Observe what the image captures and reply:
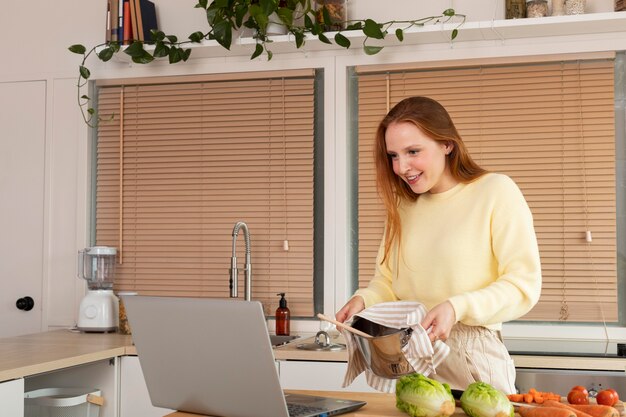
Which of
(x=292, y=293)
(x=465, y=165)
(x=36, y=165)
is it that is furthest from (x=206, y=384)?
(x=36, y=165)

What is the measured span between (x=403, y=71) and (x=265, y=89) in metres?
0.59

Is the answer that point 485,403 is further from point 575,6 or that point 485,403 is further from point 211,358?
point 575,6

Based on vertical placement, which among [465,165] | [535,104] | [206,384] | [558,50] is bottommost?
[206,384]

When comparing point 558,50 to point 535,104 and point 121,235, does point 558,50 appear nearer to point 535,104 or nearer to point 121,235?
point 535,104

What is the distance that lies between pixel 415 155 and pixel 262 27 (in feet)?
4.87

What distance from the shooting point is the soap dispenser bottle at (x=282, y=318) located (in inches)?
138

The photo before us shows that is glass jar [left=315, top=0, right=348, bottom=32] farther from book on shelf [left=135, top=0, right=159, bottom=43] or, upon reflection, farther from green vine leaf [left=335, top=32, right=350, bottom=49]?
book on shelf [left=135, top=0, right=159, bottom=43]

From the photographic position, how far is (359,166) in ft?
11.8

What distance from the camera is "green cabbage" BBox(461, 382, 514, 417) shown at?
153 cm

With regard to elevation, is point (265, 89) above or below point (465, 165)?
above

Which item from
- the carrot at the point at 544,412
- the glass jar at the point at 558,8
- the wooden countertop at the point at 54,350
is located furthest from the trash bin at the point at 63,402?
the glass jar at the point at 558,8

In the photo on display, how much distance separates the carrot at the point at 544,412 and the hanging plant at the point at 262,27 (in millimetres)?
1960

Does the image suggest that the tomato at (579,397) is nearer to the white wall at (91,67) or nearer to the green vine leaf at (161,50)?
the white wall at (91,67)

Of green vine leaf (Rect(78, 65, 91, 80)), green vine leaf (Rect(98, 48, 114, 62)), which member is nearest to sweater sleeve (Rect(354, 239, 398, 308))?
green vine leaf (Rect(98, 48, 114, 62))
